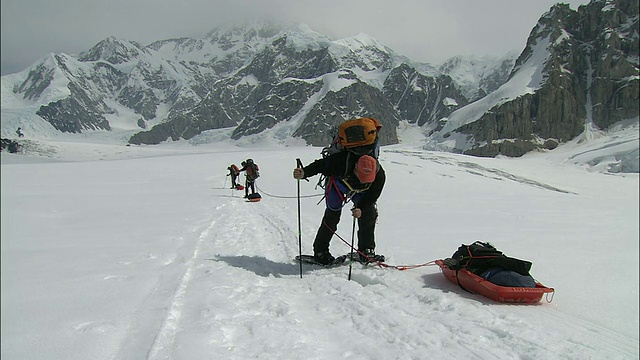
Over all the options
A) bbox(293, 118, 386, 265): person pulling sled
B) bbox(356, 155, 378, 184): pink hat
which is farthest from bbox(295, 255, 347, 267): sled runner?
bbox(356, 155, 378, 184): pink hat

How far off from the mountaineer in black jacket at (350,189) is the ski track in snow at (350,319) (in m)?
0.66

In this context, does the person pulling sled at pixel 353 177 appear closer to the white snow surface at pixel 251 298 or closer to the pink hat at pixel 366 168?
the pink hat at pixel 366 168

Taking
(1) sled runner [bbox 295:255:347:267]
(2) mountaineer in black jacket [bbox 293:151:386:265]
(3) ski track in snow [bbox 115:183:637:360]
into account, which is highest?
(2) mountaineer in black jacket [bbox 293:151:386:265]

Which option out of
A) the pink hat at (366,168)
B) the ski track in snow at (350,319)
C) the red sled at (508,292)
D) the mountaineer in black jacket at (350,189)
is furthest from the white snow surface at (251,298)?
the pink hat at (366,168)

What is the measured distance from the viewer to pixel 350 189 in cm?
593

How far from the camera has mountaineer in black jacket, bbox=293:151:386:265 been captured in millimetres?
5742

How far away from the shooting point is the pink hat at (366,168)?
564 centimetres

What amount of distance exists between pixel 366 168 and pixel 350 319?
2454 millimetres

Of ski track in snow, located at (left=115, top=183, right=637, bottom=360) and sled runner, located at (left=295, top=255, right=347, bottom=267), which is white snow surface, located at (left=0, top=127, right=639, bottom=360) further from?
sled runner, located at (left=295, top=255, right=347, bottom=267)

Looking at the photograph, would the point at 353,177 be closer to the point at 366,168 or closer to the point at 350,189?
the point at 350,189

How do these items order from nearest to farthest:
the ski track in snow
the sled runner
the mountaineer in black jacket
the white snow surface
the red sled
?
the white snow surface < the ski track in snow < the red sled < the mountaineer in black jacket < the sled runner

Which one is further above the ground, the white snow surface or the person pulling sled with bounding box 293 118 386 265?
the person pulling sled with bounding box 293 118 386 265

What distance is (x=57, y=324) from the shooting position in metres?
2.49

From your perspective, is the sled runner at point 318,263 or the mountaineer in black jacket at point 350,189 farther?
the sled runner at point 318,263
